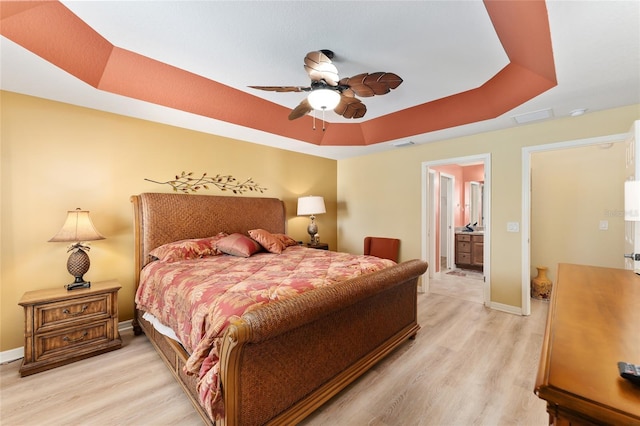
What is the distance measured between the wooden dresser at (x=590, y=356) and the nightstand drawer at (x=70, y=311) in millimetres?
3133

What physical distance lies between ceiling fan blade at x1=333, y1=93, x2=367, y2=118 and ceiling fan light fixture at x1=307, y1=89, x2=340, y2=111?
0.19 m

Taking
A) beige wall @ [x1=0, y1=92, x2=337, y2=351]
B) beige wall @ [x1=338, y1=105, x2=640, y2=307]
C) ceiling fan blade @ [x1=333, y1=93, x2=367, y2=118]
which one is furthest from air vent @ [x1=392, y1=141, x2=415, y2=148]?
beige wall @ [x1=0, y1=92, x2=337, y2=351]

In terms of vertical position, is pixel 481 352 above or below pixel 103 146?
below

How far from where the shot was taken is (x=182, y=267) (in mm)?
2453

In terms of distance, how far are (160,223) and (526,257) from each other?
4.46m

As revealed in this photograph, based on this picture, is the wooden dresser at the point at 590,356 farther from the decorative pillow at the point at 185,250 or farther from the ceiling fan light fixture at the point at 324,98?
the decorative pillow at the point at 185,250

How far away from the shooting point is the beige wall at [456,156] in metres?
3.09

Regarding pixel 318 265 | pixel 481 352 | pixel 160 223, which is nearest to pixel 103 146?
pixel 160 223

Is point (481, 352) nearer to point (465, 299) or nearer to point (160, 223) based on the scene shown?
point (465, 299)

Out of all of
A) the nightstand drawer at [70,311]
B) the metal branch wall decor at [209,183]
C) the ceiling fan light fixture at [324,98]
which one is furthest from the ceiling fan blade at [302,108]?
the nightstand drawer at [70,311]

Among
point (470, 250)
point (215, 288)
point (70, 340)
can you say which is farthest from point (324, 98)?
point (470, 250)

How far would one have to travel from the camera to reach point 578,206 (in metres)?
3.89

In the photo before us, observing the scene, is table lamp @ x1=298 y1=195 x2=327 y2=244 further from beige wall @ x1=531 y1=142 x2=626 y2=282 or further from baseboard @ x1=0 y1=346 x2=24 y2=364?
beige wall @ x1=531 y1=142 x2=626 y2=282

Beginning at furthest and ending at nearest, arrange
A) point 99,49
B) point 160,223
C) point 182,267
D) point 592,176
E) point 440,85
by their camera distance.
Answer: point 592,176
point 160,223
point 440,85
point 182,267
point 99,49
